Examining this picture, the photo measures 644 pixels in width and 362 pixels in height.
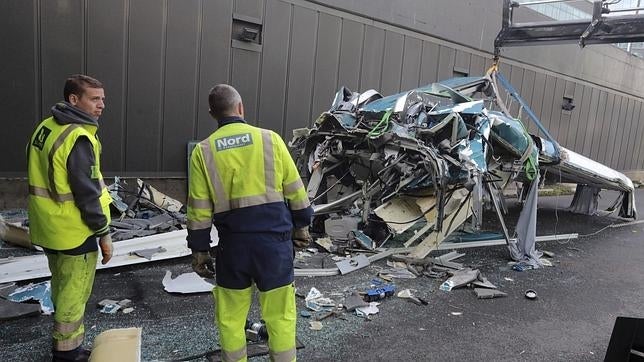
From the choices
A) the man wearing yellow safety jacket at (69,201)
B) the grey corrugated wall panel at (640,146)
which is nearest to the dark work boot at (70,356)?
the man wearing yellow safety jacket at (69,201)

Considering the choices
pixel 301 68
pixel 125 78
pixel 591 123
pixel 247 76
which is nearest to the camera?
pixel 125 78

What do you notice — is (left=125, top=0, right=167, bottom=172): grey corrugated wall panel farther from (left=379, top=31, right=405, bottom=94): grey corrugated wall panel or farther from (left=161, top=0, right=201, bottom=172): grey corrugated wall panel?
(left=379, top=31, right=405, bottom=94): grey corrugated wall panel

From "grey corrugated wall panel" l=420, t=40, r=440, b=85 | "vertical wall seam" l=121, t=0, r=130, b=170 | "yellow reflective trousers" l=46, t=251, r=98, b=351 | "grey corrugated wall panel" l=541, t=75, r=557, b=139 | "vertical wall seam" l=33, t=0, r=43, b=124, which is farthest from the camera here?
"grey corrugated wall panel" l=541, t=75, r=557, b=139

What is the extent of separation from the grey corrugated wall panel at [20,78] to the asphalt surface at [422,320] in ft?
8.99

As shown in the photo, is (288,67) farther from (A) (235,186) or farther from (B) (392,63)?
(A) (235,186)

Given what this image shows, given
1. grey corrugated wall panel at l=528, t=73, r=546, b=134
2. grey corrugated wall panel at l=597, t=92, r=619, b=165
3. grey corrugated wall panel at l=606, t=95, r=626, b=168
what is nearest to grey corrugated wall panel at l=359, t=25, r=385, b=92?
grey corrugated wall panel at l=528, t=73, r=546, b=134

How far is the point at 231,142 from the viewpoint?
224 centimetres

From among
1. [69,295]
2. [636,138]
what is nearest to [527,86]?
[636,138]

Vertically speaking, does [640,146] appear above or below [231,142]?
below

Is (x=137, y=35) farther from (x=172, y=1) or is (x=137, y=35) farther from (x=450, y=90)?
(x=450, y=90)

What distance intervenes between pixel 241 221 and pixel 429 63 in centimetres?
923

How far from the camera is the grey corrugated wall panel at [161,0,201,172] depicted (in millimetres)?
6812

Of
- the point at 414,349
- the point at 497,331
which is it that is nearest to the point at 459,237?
the point at 497,331

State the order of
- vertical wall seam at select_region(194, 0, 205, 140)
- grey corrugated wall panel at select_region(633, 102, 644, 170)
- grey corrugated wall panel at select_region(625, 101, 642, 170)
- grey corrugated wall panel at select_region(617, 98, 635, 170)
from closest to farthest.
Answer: vertical wall seam at select_region(194, 0, 205, 140) → grey corrugated wall panel at select_region(617, 98, 635, 170) → grey corrugated wall panel at select_region(625, 101, 642, 170) → grey corrugated wall panel at select_region(633, 102, 644, 170)
